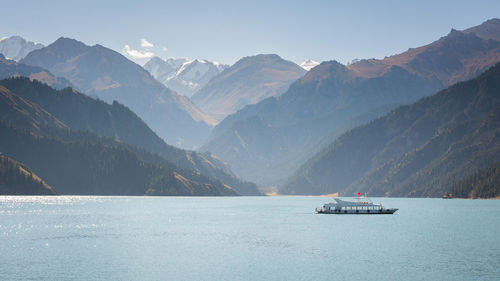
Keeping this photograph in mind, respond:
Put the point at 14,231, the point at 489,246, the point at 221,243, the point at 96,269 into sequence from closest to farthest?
the point at 96,269, the point at 489,246, the point at 221,243, the point at 14,231

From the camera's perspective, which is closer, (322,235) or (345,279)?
(345,279)

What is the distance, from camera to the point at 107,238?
152m

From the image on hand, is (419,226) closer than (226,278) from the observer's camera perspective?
No

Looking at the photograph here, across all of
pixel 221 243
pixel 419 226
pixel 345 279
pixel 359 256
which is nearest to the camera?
pixel 345 279

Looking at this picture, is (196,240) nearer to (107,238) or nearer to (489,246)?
(107,238)

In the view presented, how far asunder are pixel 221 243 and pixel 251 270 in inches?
1663

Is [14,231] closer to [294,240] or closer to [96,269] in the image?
[96,269]

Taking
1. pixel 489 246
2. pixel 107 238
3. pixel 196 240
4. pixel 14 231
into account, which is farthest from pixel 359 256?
pixel 14 231

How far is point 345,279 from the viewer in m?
95.1

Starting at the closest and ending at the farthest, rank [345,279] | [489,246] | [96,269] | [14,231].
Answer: [345,279]
[96,269]
[489,246]
[14,231]

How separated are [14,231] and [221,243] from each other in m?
63.6

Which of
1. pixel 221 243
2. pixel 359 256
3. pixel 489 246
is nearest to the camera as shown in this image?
pixel 359 256

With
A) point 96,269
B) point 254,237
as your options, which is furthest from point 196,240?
point 96,269

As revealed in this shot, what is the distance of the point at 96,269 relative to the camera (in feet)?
A: 334
